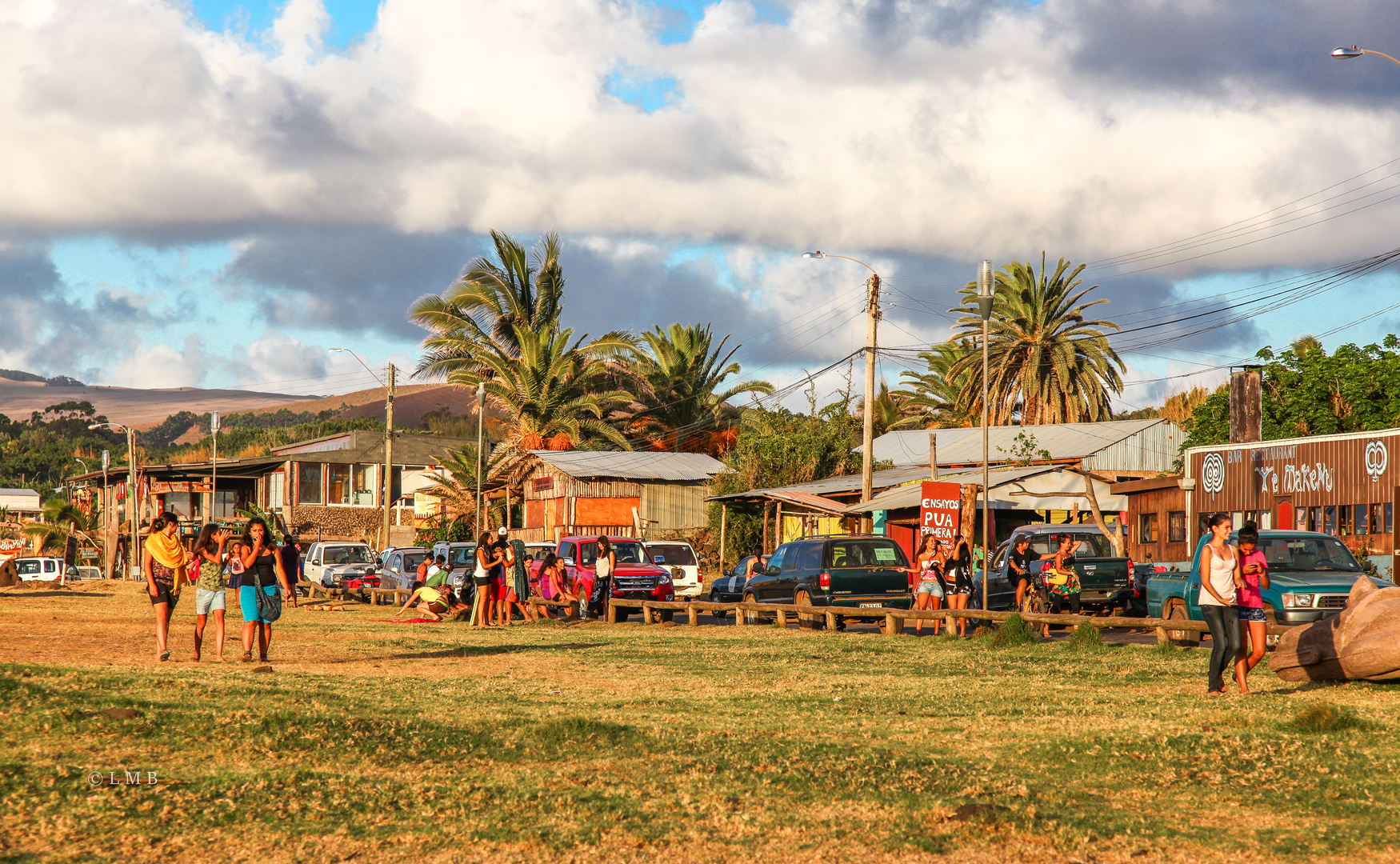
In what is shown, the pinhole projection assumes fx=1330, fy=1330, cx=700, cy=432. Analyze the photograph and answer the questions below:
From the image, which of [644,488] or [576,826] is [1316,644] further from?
[644,488]

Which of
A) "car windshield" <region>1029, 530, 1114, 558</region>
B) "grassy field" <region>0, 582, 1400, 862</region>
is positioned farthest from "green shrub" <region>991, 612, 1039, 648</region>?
"car windshield" <region>1029, 530, 1114, 558</region>

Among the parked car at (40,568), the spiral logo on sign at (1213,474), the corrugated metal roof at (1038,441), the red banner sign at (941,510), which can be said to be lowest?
the parked car at (40,568)

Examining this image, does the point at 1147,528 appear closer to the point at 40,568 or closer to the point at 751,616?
the point at 751,616

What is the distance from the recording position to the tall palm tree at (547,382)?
54062 millimetres

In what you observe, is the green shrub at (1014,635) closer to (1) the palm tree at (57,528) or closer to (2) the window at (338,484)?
(2) the window at (338,484)

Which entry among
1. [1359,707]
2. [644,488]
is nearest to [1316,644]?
[1359,707]

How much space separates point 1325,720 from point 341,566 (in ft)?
102

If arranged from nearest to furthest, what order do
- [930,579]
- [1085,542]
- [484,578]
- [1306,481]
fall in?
1. [930,579]
2. [484,578]
3. [1085,542]
4. [1306,481]

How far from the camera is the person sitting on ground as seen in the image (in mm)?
25312

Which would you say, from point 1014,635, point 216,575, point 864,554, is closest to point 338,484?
point 864,554

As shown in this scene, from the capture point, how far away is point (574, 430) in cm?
5441

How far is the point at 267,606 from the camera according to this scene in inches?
557

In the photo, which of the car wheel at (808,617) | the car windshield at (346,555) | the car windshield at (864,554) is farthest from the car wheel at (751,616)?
the car windshield at (346,555)

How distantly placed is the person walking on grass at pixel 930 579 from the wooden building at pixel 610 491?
2722cm
